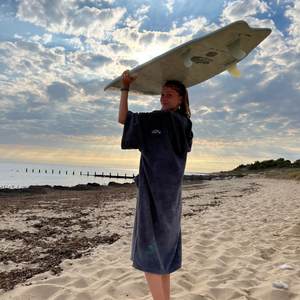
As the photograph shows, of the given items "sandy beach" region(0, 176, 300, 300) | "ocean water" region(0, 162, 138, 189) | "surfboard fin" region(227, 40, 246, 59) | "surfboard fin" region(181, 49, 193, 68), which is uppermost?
"surfboard fin" region(227, 40, 246, 59)

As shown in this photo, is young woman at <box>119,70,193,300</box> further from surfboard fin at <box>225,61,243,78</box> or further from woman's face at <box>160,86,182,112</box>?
surfboard fin at <box>225,61,243,78</box>

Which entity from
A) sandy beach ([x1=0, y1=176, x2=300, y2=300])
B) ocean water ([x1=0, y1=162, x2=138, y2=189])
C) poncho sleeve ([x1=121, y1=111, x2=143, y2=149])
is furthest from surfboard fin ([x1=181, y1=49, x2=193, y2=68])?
ocean water ([x1=0, y1=162, x2=138, y2=189])

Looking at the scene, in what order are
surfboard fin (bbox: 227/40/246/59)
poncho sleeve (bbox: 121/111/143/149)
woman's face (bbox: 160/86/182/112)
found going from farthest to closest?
woman's face (bbox: 160/86/182/112)
surfboard fin (bbox: 227/40/246/59)
poncho sleeve (bbox: 121/111/143/149)

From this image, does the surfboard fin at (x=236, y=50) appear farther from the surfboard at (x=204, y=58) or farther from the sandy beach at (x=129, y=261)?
the sandy beach at (x=129, y=261)

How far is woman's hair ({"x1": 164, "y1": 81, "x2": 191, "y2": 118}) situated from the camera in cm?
196

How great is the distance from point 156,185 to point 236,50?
125 centimetres

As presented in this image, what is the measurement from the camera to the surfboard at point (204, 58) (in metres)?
1.67

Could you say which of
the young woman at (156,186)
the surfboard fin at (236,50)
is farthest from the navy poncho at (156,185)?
the surfboard fin at (236,50)

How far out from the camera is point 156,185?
1.67 m

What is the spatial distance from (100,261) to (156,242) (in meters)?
2.11

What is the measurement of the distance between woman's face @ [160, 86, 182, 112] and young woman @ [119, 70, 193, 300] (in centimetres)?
21

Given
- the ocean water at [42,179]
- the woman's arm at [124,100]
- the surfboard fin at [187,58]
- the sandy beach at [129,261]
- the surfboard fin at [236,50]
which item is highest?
the surfboard fin at [236,50]

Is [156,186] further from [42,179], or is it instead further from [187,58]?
[42,179]

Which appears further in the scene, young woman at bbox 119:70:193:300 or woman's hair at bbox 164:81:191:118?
woman's hair at bbox 164:81:191:118
